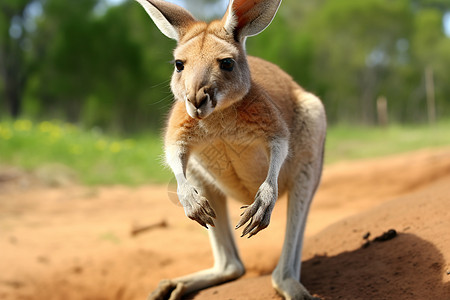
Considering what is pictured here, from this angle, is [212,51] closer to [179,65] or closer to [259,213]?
[179,65]

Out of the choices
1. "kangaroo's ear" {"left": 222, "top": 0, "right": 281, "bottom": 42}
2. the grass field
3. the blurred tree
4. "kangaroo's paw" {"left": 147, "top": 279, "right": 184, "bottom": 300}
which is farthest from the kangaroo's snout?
the blurred tree

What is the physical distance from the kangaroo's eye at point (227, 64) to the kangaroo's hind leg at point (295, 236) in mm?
1133

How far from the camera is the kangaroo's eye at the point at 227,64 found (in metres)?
2.69

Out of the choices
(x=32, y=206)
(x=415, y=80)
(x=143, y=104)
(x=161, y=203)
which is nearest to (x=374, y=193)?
(x=161, y=203)

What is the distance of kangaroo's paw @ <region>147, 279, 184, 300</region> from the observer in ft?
11.4

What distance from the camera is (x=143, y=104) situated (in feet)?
76.0

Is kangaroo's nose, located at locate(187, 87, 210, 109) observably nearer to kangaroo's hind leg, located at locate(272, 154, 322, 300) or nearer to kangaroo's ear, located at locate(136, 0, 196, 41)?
kangaroo's ear, located at locate(136, 0, 196, 41)

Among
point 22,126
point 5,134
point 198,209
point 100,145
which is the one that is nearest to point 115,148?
point 100,145

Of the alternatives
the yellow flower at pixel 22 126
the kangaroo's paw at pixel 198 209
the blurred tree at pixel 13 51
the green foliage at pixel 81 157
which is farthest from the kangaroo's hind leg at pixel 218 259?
the blurred tree at pixel 13 51

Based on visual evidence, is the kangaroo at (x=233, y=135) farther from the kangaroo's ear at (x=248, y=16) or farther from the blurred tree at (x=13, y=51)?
the blurred tree at (x=13, y=51)

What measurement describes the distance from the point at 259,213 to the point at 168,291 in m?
1.39

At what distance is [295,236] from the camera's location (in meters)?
3.38

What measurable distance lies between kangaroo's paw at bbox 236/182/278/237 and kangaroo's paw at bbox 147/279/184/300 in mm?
1198

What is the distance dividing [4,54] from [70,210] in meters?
16.8
